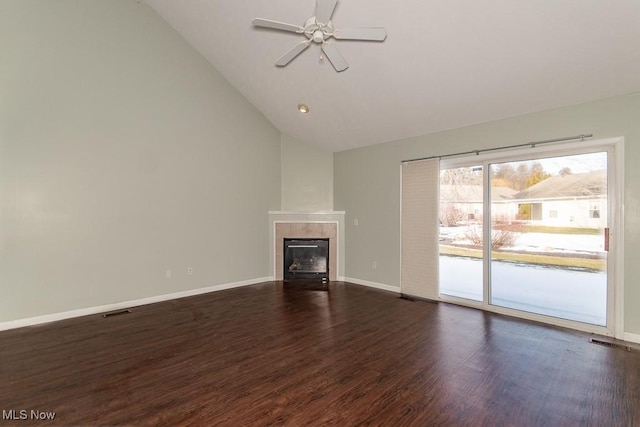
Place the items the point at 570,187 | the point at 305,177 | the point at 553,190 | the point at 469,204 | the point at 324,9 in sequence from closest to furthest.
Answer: the point at 324,9, the point at 570,187, the point at 553,190, the point at 469,204, the point at 305,177

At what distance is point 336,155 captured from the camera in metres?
6.43

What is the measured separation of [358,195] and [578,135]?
3395 mm

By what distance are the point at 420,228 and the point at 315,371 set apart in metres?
3.13

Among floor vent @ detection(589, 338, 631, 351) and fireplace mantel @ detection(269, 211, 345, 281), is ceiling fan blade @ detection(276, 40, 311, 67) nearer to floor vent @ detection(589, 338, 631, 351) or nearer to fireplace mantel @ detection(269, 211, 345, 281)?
fireplace mantel @ detection(269, 211, 345, 281)

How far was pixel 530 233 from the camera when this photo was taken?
158 inches

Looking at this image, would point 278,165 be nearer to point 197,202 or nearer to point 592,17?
point 197,202

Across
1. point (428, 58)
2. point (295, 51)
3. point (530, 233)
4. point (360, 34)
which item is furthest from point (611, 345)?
point (295, 51)

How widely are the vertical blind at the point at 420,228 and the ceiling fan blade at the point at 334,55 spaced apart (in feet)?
7.85

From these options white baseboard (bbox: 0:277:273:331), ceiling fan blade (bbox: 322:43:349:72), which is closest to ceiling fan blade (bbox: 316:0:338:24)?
ceiling fan blade (bbox: 322:43:349:72)

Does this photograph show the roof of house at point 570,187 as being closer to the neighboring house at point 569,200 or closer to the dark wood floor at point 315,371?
the neighboring house at point 569,200

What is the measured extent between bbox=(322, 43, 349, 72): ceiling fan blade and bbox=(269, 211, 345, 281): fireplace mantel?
11.1ft

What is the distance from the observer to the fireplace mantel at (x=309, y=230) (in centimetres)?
614

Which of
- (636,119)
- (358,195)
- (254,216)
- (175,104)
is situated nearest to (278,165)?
(254,216)

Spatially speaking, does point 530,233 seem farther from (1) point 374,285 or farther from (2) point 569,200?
(1) point 374,285
